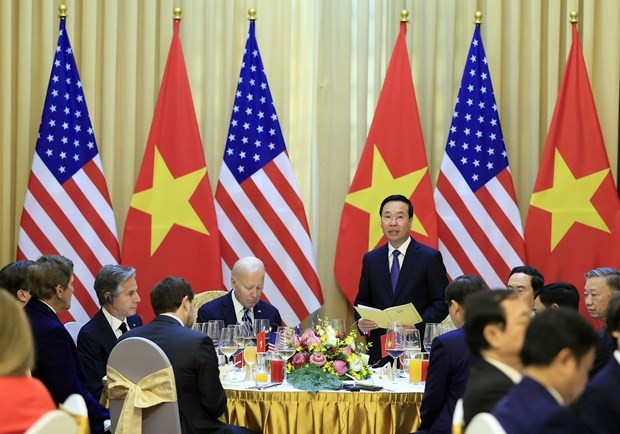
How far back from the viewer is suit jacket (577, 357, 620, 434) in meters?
3.21

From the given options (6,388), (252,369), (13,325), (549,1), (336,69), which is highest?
(549,1)

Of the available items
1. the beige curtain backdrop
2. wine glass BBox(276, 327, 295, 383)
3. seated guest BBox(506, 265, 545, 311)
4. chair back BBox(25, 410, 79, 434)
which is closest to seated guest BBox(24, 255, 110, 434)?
wine glass BBox(276, 327, 295, 383)

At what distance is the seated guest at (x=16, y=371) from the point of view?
9.09 ft

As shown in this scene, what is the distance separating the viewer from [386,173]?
782 cm

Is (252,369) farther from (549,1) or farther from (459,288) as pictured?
(549,1)

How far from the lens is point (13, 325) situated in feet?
9.23

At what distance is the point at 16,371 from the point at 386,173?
527cm

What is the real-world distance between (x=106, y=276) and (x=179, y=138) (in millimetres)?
2060

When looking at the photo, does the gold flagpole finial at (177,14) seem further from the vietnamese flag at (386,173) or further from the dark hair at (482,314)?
the dark hair at (482,314)

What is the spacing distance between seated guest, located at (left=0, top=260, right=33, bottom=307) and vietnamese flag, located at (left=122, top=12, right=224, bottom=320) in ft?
7.43

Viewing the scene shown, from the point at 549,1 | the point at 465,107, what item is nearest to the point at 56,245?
the point at 465,107

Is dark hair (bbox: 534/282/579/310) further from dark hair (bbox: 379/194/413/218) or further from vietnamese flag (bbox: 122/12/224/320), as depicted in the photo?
vietnamese flag (bbox: 122/12/224/320)

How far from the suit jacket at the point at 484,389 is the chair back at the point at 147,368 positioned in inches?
73.3

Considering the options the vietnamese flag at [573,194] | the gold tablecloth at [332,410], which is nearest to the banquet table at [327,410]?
the gold tablecloth at [332,410]
